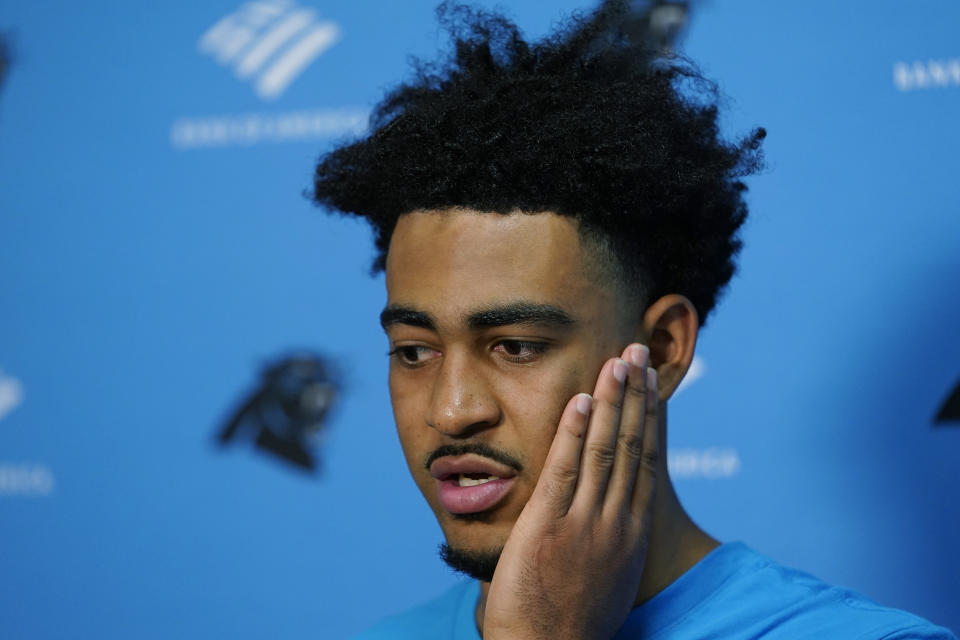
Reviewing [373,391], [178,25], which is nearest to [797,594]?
[373,391]

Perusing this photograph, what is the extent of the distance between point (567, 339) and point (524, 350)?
0.17ft

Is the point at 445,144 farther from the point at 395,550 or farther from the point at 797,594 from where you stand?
the point at 395,550

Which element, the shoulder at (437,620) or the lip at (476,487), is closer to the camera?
the lip at (476,487)

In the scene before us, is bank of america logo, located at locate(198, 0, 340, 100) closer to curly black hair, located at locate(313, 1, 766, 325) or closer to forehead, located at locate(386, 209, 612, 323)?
curly black hair, located at locate(313, 1, 766, 325)

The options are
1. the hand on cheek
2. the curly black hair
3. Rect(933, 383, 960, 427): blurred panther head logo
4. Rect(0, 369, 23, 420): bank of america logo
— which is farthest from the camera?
Rect(0, 369, 23, 420): bank of america logo

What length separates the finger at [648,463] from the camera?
1.20 meters

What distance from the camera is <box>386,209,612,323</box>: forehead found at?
1.19 meters

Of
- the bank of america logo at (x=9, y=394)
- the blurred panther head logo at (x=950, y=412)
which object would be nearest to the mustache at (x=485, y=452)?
the blurred panther head logo at (x=950, y=412)

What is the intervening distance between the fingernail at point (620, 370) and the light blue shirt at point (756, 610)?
290mm

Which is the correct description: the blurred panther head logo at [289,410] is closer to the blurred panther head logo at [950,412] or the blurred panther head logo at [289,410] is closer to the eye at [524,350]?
the eye at [524,350]

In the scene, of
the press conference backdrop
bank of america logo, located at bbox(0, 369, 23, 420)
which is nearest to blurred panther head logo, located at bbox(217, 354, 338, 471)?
the press conference backdrop

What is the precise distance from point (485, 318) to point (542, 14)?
993mm

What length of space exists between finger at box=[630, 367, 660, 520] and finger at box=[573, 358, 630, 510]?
0.05 meters

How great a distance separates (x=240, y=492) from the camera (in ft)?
7.03
